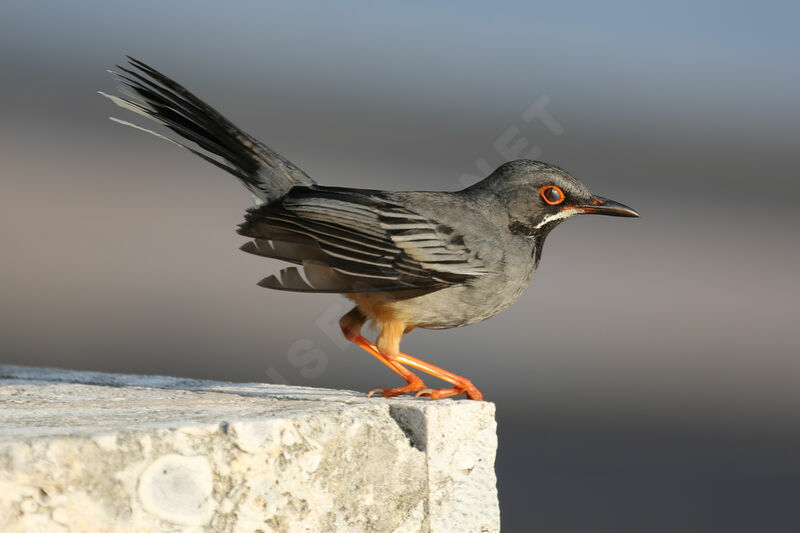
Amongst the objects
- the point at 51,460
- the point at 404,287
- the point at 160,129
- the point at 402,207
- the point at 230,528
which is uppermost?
the point at 160,129

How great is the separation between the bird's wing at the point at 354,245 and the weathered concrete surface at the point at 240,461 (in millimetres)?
591

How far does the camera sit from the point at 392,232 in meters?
4.69

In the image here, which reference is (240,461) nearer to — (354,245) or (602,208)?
(354,245)

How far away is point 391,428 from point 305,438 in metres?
0.47

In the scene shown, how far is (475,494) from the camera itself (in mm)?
4004

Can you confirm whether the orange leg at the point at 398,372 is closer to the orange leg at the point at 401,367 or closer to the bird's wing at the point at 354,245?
the orange leg at the point at 401,367

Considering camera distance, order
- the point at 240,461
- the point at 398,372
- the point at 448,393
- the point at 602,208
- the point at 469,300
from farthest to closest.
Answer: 1. the point at 602,208
2. the point at 398,372
3. the point at 469,300
4. the point at 448,393
5. the point at 240,461

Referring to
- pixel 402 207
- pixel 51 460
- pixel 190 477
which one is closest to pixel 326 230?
pixel 402 207

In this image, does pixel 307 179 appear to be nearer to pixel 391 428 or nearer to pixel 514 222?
pixel 514 222

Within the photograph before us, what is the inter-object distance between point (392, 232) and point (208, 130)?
111 centimetres

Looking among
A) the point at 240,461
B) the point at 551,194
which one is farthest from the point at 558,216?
the point at 240,461

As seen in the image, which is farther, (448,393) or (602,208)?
(602,208)

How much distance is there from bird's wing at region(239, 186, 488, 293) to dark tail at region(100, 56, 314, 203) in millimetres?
173

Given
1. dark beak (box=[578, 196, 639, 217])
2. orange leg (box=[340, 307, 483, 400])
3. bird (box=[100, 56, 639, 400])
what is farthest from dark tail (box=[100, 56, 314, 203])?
dark beak (box=[578, 196, 639, 217])
